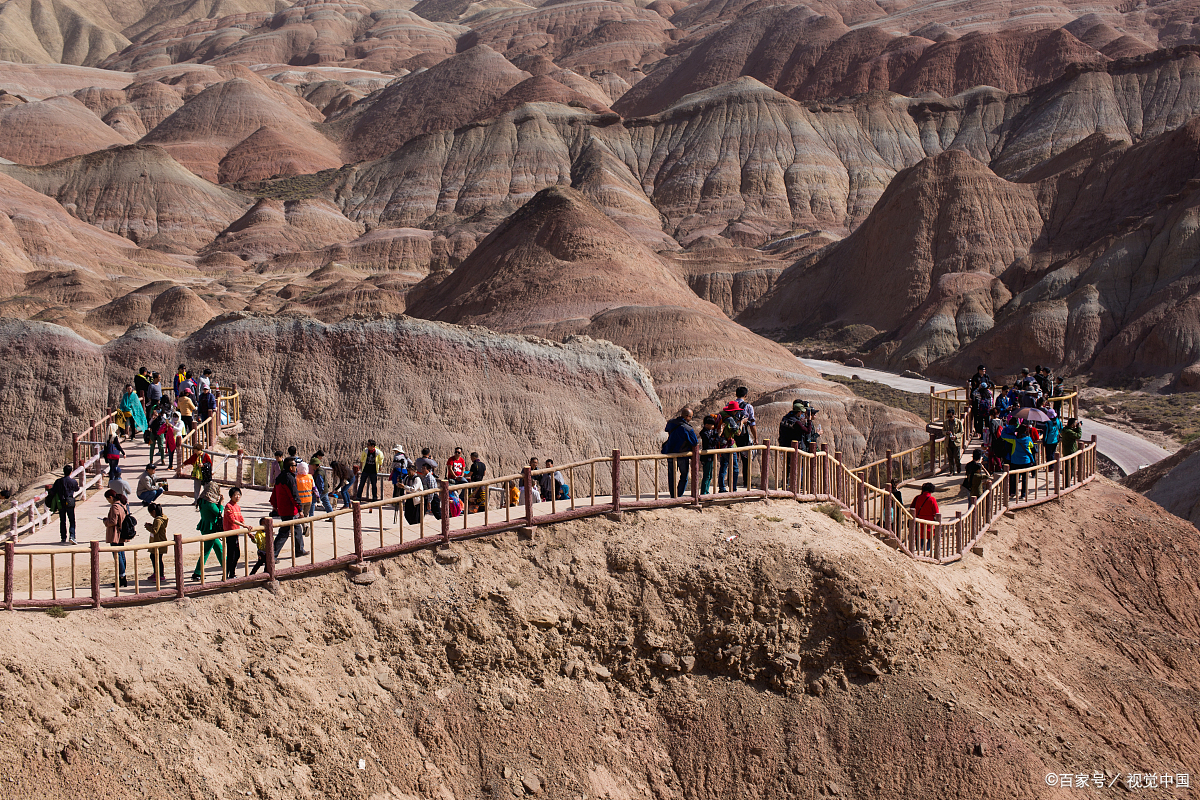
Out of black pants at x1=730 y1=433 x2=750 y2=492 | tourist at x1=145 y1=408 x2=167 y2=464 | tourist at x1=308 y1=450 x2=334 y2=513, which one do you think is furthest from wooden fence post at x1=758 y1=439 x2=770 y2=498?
tourist at x1=145 y1=408 x2=167 y2=464

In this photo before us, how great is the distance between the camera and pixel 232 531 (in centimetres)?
1342

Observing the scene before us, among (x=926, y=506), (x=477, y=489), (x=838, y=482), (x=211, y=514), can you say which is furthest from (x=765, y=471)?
(x=211, y=514)

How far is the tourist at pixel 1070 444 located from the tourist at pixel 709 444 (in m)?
10.3

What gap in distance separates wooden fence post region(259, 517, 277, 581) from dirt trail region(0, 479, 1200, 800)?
0.91 ft

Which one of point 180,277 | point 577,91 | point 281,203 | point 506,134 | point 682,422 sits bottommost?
point 682,422

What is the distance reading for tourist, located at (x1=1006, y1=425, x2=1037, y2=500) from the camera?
2216 centimetres

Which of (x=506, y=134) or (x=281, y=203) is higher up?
(x=506, y=134)

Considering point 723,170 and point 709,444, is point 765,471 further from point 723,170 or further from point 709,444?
point 723,170

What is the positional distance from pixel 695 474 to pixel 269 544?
5.91m

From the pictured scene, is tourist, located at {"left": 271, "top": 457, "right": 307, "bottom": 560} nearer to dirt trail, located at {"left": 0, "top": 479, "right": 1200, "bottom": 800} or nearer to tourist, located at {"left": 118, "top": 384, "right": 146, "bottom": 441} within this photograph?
dirt trail, located at {"left": 0, "top": 479, "right": 1200, "bottom": 800}

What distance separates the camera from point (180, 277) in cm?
8056

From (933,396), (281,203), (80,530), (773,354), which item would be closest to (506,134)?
(281,203)

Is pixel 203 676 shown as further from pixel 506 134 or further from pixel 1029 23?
pixel 1029 23

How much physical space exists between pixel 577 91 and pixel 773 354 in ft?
350
